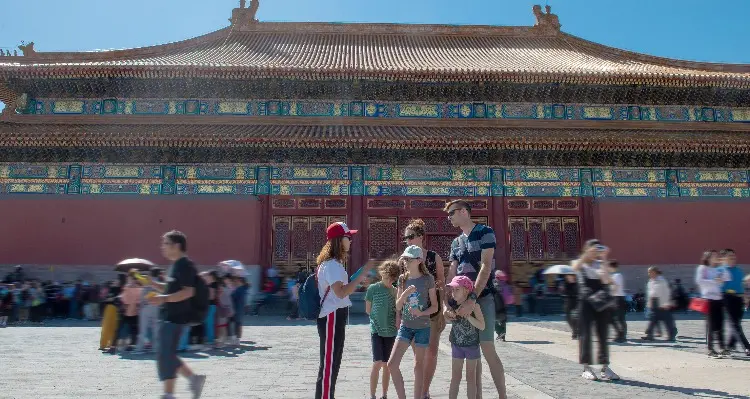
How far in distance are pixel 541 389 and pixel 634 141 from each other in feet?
41.3

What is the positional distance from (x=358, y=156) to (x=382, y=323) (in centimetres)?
1223

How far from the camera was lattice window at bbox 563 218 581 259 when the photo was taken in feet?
56.0

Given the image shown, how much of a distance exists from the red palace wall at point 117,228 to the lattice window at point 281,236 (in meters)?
0.56

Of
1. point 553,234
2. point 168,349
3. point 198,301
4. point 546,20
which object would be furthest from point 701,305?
point 546,20

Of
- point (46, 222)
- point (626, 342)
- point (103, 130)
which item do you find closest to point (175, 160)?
point (103, 130)

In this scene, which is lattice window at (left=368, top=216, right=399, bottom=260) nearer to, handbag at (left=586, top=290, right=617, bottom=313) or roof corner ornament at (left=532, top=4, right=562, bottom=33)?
handbag at (left=586, top=290, right=617, bottom=313)

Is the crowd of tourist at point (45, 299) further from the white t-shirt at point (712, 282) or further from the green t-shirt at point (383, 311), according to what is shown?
the white t-shirt at point (712, 282)

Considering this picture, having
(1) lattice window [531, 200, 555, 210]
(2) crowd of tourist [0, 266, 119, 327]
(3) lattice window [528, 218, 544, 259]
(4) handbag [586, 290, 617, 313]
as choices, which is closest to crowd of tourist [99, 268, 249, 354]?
(4) handbag [586, 290, 617, 313]

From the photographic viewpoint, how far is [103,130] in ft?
54.1

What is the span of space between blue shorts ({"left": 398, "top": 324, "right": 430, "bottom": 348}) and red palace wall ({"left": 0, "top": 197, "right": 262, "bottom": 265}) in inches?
478

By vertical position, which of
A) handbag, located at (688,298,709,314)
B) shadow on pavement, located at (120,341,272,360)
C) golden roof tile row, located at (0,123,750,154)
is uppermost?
golden roof tile row, located at (0,123,750,154)

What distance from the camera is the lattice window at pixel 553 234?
17.0 metres

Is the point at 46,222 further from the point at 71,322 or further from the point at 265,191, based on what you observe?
the point at 265,191

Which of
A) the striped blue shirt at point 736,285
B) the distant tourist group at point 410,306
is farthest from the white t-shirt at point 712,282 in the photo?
the distant tourist group at point 410,306
